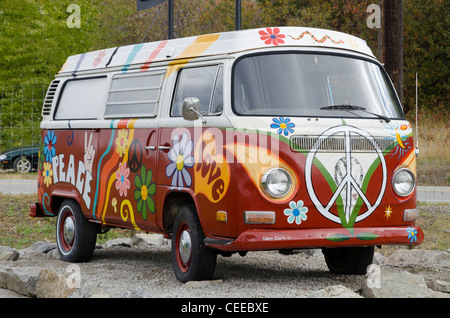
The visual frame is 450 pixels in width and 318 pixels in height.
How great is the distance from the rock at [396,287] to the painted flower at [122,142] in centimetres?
334

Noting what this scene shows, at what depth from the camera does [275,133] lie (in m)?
7.64

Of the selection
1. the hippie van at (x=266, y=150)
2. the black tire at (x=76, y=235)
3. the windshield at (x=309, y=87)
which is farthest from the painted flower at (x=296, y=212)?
the black tire at (x=76, y=235)

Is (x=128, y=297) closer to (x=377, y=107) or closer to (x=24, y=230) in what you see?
(x=377, y=107)

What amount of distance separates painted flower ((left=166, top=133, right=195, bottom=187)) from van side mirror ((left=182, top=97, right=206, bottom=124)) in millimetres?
353

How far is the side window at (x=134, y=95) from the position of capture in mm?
9227

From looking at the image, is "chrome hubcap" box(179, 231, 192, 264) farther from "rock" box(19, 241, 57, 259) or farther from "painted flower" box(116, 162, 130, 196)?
"rock" box(19, 241, 57, 259)

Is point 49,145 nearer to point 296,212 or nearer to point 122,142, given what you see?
point 122,142

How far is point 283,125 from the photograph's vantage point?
7.71 meters

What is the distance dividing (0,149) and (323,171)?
1334 cm

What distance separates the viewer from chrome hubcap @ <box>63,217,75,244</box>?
35.6 feet

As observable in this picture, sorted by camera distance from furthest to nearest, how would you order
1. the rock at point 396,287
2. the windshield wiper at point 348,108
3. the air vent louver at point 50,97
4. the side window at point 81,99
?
the air vent louver at point 50,97
the side window at point 81,99
the windshield wiper at point 348,108
the rock at point 396,287

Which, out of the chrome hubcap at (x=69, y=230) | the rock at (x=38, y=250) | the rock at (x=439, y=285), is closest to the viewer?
the rock at (x=439, y=285)

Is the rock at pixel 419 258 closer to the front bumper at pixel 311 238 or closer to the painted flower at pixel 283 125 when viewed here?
the front bumper at pixel 311 238

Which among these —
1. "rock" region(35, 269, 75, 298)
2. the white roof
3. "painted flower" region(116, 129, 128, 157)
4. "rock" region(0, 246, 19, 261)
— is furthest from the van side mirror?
"rock" region(0, 246, 19, 261)
